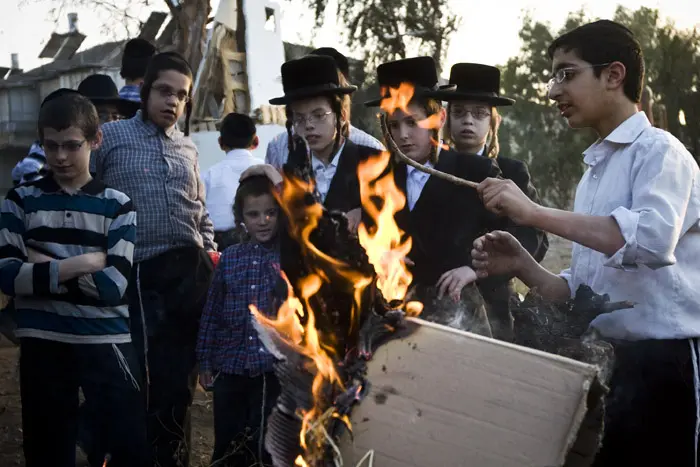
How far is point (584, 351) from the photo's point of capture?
290 cm

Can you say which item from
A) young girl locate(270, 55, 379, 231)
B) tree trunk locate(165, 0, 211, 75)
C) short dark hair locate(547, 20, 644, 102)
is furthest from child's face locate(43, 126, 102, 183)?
tree trunk locate(165, 0, 211, 75)

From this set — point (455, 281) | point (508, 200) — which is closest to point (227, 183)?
point (455, 281)

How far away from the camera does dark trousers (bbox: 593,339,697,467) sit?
2.94 meters

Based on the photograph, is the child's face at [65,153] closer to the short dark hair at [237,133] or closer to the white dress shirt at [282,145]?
the white dress shirt at [282,145]

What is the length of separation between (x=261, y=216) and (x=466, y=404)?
103 inches

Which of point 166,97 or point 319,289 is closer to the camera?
point 319,289

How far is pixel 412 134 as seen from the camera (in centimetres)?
456

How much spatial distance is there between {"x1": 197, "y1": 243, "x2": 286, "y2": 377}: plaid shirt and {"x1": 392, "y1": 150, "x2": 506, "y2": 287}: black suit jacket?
34.8 inches

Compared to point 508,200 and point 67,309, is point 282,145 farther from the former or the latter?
point 508,200

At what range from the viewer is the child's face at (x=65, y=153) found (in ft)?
13.7

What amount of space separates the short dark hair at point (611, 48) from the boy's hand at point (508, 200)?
1.97ft

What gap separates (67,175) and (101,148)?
97 cm

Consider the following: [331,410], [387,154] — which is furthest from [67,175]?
[331,410]

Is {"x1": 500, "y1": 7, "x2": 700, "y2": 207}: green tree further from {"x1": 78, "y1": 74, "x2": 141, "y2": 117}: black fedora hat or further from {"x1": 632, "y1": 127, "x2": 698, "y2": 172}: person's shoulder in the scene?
{"x1": 632, "y1": 127, "x2": 698, "y2": 172}: person's shoulder
